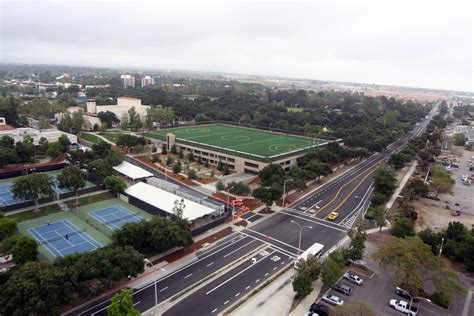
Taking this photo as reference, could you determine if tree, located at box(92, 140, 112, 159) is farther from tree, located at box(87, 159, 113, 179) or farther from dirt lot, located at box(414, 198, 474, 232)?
dirt lot, located at box(414, 198, 474, 232)

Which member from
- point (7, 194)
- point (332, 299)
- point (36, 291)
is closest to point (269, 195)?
point (332, 299)

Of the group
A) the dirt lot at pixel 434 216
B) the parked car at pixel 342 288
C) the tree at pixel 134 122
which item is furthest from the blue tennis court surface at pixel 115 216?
the tree at pixel 134 122

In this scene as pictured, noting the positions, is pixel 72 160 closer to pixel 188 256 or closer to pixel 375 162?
pixel 188 256

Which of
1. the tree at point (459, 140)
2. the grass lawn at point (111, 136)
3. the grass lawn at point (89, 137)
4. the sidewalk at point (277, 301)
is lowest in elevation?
the sidewalk at point (277, 301)

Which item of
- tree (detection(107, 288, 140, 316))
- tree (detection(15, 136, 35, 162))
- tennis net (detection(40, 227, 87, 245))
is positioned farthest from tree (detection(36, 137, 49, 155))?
tree (detection(107, 288, 140, 316))

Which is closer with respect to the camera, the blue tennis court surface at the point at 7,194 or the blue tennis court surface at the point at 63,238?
the blue tennis court surface at the point at 63,238

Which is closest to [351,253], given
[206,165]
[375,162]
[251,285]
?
[251,285]

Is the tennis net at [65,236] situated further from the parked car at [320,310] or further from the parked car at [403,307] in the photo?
the parked car at [403,307]
